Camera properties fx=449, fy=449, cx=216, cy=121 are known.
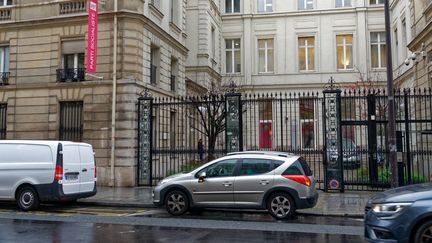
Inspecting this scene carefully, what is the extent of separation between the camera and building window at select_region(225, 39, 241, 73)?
1633 inches

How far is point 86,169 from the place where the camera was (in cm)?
1334

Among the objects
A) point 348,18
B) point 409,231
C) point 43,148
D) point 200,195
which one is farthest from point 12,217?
point 348,18

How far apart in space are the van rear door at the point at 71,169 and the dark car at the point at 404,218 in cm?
875

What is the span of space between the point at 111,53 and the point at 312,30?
25.2 metres

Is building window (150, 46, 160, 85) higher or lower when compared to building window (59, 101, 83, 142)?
higher

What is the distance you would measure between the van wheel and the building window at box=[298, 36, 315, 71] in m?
31.4

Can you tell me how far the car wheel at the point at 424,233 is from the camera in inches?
246

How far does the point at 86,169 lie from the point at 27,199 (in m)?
1.79

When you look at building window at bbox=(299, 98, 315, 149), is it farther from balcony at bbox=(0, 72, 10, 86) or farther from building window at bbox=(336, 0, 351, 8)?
balcony at bbox=(0, 72, 10, 86)

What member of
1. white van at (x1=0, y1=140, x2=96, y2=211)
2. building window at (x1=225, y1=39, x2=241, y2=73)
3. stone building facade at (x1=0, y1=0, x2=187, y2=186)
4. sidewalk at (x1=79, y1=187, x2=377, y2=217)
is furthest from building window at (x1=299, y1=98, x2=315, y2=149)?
white van at (x1=0, y1=140, x2=96, y2=211)

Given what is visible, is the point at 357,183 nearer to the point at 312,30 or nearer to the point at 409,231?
the point at 409,231

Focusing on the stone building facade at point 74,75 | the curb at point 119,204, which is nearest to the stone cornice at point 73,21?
the stone building facade at point 74,75

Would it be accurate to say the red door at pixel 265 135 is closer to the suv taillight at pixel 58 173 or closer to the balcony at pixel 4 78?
the balcony at pixel 4 78

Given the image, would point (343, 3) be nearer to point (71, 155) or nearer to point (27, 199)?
point (71, 155)
